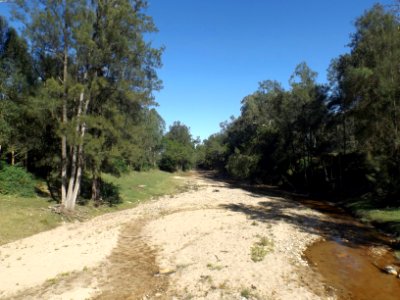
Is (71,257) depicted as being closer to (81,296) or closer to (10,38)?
(81,296)

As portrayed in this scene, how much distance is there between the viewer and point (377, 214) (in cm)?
2566

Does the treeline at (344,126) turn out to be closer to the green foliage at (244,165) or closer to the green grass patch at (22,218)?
the green foliage at (244,165)

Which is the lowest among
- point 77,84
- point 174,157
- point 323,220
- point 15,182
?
point 323,220

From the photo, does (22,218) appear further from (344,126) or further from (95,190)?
(344,126)

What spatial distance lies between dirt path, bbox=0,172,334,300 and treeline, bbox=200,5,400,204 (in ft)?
36.8

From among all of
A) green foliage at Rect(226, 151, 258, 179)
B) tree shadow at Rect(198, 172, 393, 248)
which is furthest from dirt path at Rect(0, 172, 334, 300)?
green foliage at Rect(226, 151, 258, 179)

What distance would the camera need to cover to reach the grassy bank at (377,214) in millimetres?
22209

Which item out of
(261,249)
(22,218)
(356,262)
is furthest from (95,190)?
(356,262)

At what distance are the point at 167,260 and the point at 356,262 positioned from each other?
367 inches

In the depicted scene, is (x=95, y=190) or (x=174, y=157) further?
(x=174, y=157)

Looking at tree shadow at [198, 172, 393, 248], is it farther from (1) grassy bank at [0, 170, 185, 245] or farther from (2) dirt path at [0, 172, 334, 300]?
(1) grassy bank at [0, 170, 185, 245]

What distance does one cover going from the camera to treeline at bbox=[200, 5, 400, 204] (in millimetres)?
28625

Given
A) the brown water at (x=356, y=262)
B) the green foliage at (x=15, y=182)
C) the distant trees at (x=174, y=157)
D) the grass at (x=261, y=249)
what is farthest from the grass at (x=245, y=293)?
the distant trees at (x=174, y=157)

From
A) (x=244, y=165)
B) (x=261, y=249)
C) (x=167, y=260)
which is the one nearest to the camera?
(x=167, y=260)
